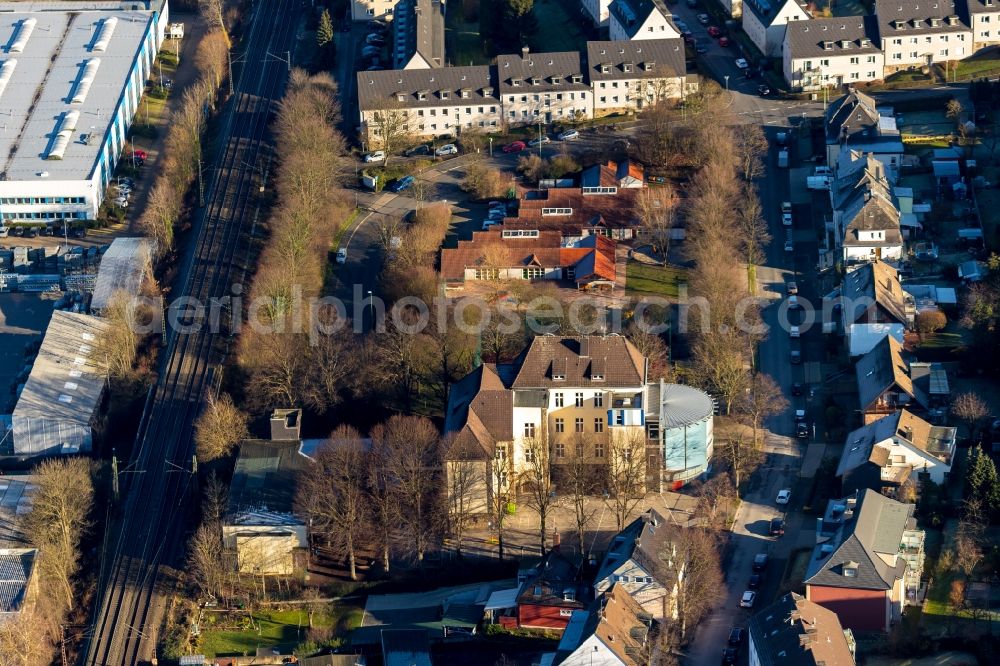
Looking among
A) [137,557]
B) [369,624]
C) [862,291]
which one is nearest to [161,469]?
[137,557]

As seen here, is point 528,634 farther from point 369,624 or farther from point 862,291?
point 862,291

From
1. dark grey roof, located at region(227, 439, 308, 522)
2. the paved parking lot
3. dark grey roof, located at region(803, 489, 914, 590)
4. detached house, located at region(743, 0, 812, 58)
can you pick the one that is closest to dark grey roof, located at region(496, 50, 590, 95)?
detached house, located at region(743, 0, 812, 58)

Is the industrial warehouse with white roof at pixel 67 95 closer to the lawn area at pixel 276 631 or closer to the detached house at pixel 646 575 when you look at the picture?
the lawn area at pixel 276 631

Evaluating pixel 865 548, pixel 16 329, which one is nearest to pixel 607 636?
pixel 865 548

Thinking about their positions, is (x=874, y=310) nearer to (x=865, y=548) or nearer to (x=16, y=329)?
(x=865, y=548)

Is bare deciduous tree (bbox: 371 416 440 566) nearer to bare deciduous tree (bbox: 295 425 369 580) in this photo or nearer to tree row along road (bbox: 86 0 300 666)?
bare deciduous tree (bbox: 295 425 369 580)

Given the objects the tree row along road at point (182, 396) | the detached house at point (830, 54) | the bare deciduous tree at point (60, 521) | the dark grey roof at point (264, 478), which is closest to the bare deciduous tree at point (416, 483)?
the dark grey roof at point (264, 478)
